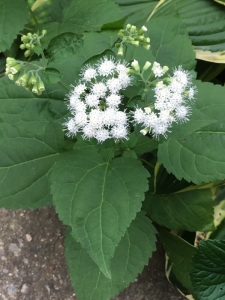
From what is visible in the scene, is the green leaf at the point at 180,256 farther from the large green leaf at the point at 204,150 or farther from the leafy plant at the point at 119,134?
the large green leaf at the point at 204,150

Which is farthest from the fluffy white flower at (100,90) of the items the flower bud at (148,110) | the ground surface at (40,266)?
the ground surface at (40,266)

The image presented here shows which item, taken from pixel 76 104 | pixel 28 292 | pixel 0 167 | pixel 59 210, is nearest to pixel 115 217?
pixel 59 210

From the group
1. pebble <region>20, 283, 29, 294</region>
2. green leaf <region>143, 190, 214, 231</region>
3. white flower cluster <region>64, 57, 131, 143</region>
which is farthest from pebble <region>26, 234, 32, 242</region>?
white flower cluster <region>64, 57, 131, 143</region>

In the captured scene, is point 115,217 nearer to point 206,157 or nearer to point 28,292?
point 206,157

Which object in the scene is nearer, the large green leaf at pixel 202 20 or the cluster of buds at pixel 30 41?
the cluster of buds at pixel 30 41

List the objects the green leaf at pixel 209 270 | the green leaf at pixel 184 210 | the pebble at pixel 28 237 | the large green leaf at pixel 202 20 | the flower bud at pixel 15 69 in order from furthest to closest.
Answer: the pebble at pixel 28 237, the large green leaf at pixel 202 20, the green leaf at pixel 184 210, the green leaf at pixel 209 270, the flower bud at pixel 15 69

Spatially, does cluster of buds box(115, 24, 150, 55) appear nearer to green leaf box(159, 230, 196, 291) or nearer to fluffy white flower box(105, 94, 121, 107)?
fluffy white flower box(105, 94, 121, 107)
